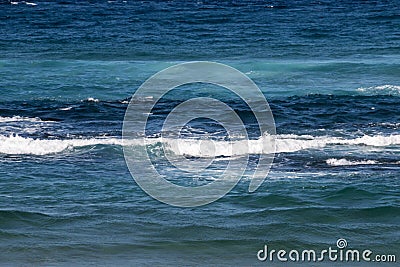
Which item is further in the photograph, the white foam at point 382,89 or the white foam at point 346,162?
the white foam at point 382,89

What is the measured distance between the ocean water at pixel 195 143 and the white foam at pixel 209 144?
7cm

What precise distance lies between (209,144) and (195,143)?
310mm

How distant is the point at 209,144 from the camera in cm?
1939

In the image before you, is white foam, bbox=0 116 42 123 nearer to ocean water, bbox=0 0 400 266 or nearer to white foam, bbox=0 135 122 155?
ocean water, bbox=0 0 400 266

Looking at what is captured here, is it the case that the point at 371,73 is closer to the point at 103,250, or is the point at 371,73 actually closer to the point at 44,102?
the point at 44,102

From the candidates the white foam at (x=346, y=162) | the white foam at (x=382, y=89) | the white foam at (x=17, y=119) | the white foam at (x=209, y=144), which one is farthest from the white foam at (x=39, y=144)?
the white foam at (x=382, y=89)

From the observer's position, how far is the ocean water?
13.2 meters

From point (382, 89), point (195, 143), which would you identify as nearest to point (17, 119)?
point (195, 143)

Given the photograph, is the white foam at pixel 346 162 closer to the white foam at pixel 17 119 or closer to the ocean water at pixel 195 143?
the ocean water at pixel 195 143

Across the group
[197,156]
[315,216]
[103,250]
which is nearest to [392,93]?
[197,156]

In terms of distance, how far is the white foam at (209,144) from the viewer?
18.8 meters

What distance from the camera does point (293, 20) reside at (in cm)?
4300

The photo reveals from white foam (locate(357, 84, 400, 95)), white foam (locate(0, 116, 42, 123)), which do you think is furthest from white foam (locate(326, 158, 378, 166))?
white foam (locate(357, 84, 400, 95))

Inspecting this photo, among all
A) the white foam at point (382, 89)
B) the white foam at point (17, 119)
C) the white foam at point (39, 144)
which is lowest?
the white foam at point (39, 144)
